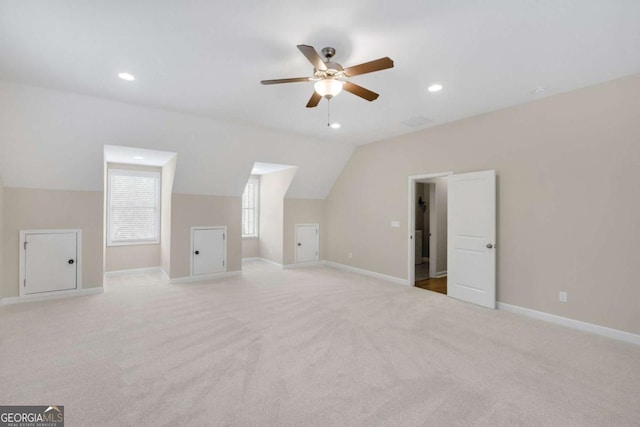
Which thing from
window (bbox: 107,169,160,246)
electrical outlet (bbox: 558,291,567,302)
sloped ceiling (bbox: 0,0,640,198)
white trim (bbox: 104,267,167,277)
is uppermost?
sloped ceiling (bbox: 0,0,640,198)

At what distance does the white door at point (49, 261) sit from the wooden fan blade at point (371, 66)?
4.83 metres

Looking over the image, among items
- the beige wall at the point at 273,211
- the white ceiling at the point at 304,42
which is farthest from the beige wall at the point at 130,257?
the white ceiling at the point at 304,42

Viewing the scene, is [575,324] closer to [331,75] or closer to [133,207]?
[331,75]

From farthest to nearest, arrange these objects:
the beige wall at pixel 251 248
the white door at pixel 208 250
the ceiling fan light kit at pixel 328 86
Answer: the beige wall at pixel 251 248 → the white door at pixel 208 250 → the ceiling fan light kit at pixel 328 86

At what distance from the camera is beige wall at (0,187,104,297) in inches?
162

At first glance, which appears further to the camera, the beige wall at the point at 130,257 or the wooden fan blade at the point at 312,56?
the beige wall at the point at 130,257

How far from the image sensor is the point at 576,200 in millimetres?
3430

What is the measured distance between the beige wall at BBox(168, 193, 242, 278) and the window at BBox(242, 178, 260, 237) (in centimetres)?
164

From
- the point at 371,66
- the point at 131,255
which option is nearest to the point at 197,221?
the point at 131,255

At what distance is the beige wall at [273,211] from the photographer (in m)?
6.81

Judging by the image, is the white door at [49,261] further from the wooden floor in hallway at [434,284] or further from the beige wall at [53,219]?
the wooden floor in hallway at [434,284]

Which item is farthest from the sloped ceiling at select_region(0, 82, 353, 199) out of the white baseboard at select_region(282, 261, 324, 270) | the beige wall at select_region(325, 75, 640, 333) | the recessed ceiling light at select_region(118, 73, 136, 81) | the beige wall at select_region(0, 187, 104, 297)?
the beige wall at select_region(325, 75, 640, 333)

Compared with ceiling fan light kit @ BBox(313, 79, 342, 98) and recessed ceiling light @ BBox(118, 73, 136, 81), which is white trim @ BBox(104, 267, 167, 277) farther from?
ceiling fan light kit @ BBox(313, 79, 342, 98)

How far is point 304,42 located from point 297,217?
481 cm
